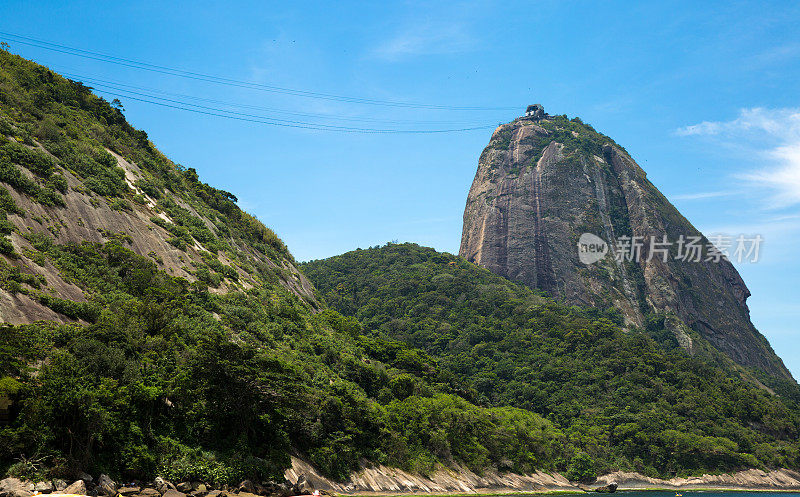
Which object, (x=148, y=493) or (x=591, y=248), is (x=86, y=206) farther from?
(x=591, y=248)

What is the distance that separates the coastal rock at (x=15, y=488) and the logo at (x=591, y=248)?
150781 millimetres

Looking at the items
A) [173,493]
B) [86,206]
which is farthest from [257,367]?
[86,206]

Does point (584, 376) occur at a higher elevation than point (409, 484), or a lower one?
higher

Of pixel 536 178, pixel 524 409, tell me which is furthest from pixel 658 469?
pixel 536 178

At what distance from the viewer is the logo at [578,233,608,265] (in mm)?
160625

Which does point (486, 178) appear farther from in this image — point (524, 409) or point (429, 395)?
point (429, 395)

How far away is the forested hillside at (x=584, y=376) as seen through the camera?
84812 mm

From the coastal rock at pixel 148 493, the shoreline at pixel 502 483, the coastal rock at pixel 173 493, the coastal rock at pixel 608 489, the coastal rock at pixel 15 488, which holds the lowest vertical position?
the coastal rock at pixel 608 489

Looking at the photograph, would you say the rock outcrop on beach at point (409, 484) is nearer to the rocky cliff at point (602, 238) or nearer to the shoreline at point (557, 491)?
the shoreline at point (557, 491)

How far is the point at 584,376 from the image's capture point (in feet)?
328

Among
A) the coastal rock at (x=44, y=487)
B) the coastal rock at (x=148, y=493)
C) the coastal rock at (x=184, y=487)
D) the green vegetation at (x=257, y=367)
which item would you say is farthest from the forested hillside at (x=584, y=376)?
the coastal rock at (x=44, y=487)

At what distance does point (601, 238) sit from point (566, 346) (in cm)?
6749

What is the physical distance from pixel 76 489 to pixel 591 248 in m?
154

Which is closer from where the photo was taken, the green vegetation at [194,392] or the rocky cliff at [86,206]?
the green vegetation at [194,392]
